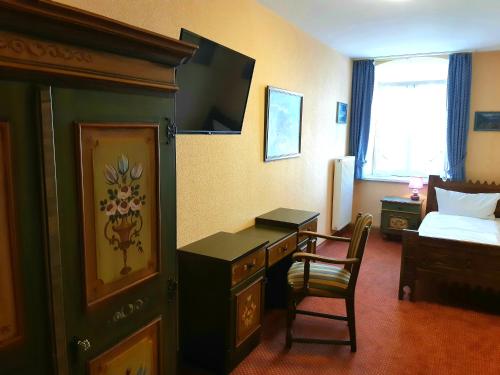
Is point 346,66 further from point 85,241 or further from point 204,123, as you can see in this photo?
point 85,241

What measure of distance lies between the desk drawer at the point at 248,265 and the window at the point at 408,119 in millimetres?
3869

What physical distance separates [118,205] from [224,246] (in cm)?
133

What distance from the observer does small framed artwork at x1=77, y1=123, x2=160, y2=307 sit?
1.15 meters

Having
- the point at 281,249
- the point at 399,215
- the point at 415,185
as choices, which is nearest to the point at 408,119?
the point at 415,185

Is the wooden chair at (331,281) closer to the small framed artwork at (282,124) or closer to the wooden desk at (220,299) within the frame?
the wooden desk at (220,299)

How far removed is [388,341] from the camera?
112 inches

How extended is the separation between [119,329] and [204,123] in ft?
5.03

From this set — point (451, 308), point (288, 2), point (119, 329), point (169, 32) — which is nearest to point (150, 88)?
point (119, 329)

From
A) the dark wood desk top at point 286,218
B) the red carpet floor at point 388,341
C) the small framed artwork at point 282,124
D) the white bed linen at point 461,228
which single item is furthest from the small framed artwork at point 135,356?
the white bed linen at point 461,228

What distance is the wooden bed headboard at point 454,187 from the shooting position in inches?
194

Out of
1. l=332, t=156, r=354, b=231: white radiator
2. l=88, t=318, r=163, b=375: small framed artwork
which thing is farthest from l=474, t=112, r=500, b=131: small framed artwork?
l=88, t=318, r=163, b=375: small framed artwork

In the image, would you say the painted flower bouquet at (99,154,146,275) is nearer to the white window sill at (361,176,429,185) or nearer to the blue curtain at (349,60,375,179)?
the blue curtain at (349,60,375,179)

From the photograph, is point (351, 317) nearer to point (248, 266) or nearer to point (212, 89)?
point (248, 266)

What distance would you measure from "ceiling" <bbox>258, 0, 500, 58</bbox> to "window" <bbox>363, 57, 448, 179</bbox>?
20.7 inches
